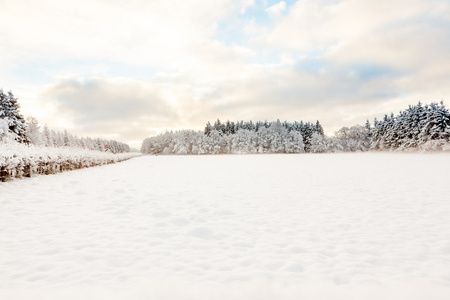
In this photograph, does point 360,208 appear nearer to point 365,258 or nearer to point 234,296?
point 365,258

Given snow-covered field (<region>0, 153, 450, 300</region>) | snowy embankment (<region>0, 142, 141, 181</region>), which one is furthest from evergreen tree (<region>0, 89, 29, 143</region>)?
snow-covered field (<region>0, 153, 450, 300</region>)

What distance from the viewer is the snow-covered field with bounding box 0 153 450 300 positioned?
3135mm

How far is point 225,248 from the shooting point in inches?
176

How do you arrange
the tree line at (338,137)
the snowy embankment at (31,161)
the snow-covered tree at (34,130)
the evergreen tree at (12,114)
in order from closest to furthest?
1. the snowy embankment at (31,161)
2. the evergreen tree at (12,114)
3. the tree line at (338,137)
4. the snow-covered tree at (34,130)

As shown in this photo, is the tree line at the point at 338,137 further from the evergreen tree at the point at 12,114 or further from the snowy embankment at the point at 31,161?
the evergreen tree at the point at 12,114

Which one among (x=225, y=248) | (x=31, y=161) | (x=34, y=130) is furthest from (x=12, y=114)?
(x=225, y=248)

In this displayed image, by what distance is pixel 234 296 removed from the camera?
2975 millimetres

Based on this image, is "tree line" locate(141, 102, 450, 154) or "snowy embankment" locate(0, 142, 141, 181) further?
"tree line" locate(141, 102, 450, 154)

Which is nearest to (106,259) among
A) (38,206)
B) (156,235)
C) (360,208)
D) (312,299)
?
(156,235)

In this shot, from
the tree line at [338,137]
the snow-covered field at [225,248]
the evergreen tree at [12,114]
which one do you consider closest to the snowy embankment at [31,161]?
the snow-covered field at [225,248]

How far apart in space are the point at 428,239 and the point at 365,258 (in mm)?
1964

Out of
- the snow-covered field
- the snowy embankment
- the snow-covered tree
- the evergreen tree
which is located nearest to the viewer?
the snow-covered field

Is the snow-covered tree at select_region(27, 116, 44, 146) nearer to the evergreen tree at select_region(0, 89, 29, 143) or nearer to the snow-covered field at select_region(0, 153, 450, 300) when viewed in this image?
the evergreen tree at select_region(0, 89, 29, 143)

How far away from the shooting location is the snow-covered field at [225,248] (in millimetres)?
3135
